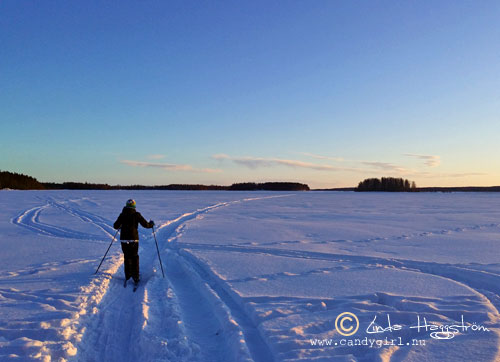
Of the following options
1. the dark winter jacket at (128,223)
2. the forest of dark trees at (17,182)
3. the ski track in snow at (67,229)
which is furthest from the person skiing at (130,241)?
the forest of dark trees at (17,182)

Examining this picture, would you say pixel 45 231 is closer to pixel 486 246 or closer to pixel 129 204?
pixel 129 204

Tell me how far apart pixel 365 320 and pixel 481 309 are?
5.98 ft

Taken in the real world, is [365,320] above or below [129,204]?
below

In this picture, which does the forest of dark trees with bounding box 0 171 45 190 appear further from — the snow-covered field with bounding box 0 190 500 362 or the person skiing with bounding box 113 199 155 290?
the person skiing with bounding box 113 199 155 290

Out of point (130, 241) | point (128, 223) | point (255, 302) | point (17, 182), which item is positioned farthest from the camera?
point (17, 182)

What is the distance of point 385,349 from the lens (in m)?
3.55

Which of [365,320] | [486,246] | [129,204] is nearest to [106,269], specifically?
[129,204]
